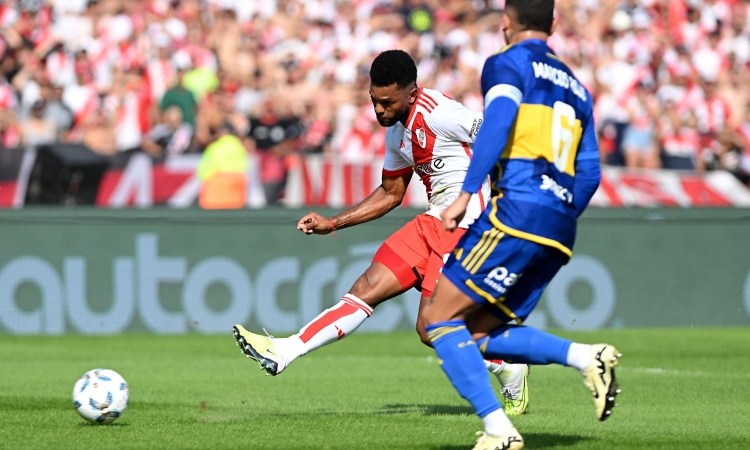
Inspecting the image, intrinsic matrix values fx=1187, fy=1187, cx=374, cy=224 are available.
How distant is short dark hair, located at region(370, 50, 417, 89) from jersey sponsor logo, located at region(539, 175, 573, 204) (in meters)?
2.03

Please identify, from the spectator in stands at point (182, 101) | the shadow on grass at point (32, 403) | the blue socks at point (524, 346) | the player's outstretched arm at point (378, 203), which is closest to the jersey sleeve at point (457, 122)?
the player's outstretched arm at point (378, 203)

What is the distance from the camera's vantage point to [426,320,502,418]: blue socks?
19.4 feet

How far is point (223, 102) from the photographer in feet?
61.5

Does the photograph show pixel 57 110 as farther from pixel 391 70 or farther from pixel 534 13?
pixel 534 13

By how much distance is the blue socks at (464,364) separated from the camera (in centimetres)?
590

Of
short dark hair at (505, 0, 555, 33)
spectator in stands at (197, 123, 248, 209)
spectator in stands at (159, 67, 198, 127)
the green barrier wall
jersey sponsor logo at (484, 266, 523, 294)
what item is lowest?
the green barrier wall

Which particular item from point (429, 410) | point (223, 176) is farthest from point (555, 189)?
point (223, 176)

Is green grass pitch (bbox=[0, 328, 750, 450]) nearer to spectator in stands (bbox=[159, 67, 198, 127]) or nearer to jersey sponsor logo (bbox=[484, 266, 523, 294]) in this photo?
jersey sponsor logo (bbox=[484, 266, 523, 294])

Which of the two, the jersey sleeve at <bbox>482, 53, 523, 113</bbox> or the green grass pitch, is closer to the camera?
the jersey sleeve at <bbox>482, 53, 523, 113</bbox>

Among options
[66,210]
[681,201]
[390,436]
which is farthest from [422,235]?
[681,201]

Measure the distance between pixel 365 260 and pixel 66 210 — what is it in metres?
4.00

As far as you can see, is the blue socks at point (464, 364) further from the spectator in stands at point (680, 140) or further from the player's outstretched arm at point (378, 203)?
the spectator in stands at point (680, 140)

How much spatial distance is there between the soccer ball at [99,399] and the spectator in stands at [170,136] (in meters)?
11.0

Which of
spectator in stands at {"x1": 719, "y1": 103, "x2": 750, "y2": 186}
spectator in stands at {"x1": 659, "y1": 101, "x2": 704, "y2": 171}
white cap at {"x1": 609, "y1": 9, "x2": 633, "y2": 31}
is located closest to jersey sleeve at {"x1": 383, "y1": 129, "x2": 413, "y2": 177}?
spectator in stands at {"x1": 659, "y1": 101, "x2": 704, "y2": 171}
